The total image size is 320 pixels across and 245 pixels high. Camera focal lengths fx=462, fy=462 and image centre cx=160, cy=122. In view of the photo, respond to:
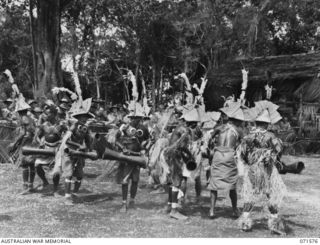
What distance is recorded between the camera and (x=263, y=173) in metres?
6.71

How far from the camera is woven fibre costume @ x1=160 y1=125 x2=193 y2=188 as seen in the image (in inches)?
301

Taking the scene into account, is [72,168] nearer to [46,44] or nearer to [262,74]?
[46,44]

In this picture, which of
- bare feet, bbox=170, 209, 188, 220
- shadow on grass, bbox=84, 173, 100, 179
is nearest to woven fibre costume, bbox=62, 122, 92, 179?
bare feet, bbox=170, 209, 188, 220

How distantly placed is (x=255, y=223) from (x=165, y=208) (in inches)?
69.2

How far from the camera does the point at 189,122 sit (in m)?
7.79

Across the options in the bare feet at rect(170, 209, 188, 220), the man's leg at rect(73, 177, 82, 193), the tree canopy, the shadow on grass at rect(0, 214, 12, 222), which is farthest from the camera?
the tree canopy

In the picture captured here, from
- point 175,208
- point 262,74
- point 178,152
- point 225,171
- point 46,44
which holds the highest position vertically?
point 46,44

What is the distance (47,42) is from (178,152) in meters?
12.3

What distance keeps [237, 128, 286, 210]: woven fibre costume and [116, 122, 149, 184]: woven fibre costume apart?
2214 millimetres

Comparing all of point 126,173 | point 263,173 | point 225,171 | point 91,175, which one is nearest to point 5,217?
point 126,173

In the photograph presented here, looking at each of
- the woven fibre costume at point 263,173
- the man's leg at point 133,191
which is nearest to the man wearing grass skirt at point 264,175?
the woven fibre costume at point 263,173

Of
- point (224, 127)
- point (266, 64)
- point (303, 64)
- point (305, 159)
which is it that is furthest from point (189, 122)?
point (266, 64)

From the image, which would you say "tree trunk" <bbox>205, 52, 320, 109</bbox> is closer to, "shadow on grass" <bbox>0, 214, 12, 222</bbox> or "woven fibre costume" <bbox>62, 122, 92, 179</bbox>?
"woven fibre costume" <bbox>62, 122, 92, 179</bbox>

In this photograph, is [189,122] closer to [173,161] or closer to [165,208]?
[173,161]
